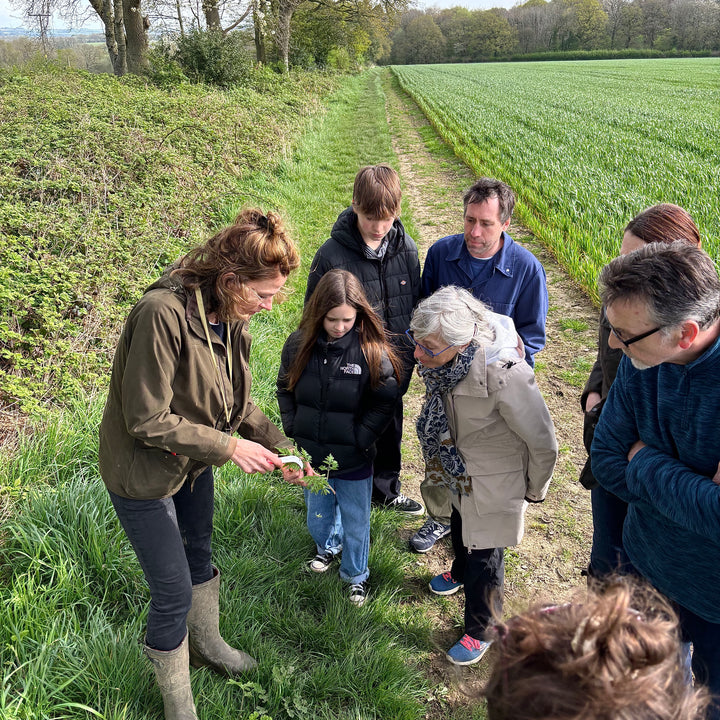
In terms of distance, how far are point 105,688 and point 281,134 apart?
11761 millimetres

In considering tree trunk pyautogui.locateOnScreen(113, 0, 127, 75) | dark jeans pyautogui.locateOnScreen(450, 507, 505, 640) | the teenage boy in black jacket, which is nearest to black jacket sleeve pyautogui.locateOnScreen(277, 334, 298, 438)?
the teenage boy in black jacket

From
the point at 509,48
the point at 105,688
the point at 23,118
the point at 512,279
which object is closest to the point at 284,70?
the point at 23,118

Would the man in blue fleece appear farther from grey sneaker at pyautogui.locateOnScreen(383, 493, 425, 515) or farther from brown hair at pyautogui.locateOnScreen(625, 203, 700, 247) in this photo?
grey sneaker at pyautogui.locateOnScreen(383, 493, 425, 515)

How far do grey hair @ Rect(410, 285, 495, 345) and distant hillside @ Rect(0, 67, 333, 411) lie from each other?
256 cm

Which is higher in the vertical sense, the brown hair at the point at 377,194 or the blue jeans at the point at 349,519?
the brown hair at the point at 377,194

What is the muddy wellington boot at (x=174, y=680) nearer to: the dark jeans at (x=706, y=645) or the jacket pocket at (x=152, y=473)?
the jacket pocket at (x=152, y=473)

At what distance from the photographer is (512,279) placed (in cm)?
311

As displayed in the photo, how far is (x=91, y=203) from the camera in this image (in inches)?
229

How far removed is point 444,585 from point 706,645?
142 cm

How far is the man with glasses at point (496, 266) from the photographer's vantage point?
3.05 metres

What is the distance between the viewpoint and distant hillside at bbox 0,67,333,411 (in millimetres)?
3920

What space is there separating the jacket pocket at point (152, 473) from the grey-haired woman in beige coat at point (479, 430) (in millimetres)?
1059

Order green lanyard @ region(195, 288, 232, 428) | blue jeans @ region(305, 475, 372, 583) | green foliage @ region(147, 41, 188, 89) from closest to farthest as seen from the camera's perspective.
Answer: green lanyard @ region(195, 288, 232, 428)
blue jeans @ region(305, 475, 372, 583)
green foliage @ region(147, 41, 188, 89)

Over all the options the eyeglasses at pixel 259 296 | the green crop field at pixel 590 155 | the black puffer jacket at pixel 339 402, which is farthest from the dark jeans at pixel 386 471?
the green crop field at pixel 590 155
